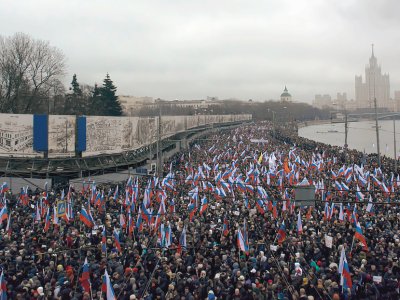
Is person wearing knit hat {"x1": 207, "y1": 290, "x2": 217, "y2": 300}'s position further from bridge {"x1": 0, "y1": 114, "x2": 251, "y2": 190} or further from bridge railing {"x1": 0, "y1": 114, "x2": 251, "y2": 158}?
bridge railing {"x1": 0, "y1": 114, "x2": 251, "y2": 158}

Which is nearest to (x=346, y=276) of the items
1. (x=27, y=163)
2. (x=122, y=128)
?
(x=27, y=163)

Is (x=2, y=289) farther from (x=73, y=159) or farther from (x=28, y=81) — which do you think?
(x=28, y=81)

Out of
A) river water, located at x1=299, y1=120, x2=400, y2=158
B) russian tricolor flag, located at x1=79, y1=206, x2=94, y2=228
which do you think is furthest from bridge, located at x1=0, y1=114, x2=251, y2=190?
river water, located at x1=299, y1=120, x2=400, y2=158

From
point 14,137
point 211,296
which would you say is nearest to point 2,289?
point 211,296

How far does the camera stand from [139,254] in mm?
13430

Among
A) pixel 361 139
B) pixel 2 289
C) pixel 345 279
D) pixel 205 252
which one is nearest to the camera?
pixel 2 289

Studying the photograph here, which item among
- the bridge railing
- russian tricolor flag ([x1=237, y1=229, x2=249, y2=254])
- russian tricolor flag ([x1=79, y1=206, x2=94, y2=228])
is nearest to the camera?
russian tricolor flag ([x1=237, y1=229, x2=249, y2=254])

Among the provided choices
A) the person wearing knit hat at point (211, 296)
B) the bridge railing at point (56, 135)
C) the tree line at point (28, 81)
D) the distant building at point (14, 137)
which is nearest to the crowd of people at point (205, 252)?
the person wearing knit hat at point (211, 296)

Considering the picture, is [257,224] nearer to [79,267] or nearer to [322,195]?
[322,195]

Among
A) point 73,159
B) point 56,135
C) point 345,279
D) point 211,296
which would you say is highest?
point 56,135

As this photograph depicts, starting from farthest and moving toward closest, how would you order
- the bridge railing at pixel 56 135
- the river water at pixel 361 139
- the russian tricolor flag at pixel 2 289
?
the river water at pixel 361 139, the bridge railing at pixel 56 135, the russian tricolor flag at pixel 2 289

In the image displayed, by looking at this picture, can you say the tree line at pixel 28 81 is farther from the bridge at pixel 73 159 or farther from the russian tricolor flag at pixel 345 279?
the russian tricolor flag at pixel 345 279

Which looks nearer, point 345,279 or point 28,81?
point 345,279

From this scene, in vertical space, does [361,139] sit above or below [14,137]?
above
